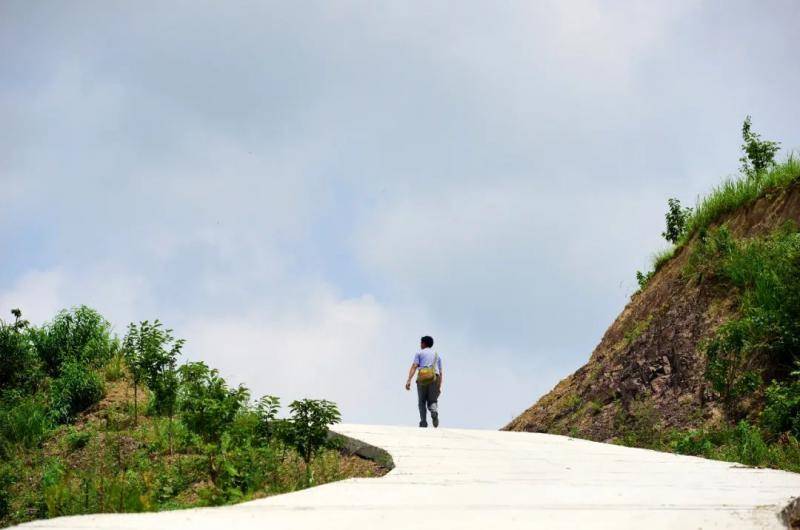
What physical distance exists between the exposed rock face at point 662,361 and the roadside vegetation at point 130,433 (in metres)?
6.72

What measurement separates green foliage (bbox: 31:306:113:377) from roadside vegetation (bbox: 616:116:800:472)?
12996 mm

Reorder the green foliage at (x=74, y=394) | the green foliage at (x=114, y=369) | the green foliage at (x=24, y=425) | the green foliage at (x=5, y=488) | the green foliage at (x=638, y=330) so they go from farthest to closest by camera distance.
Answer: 1. the green foliage at (x=114, y=369)
2. the green foliage at (x=74, y=394)
3. the green foliage at (x=638, y=330)
4. the green foliage at (x=24, y=425)
5. the green foliage at (x=5, y=488)

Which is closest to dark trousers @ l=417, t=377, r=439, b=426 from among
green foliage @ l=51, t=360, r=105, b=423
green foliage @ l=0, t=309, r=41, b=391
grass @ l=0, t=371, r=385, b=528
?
grass @ l=0, t=371, r=385, b=528

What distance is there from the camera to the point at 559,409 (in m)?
16.8

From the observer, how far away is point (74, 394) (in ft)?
55.5

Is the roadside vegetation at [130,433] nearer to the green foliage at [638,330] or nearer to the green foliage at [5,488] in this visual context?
the green foliage at [5,488]

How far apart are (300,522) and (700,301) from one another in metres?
12.4

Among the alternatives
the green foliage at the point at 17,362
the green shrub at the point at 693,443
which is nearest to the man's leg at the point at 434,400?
the green shrub at the point at 693,443

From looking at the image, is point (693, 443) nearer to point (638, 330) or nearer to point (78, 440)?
point (638, 330)

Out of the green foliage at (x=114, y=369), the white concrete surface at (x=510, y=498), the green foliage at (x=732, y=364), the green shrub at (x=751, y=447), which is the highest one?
the green foliage at (x=114, y=369)

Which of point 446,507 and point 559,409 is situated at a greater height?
point 559,409

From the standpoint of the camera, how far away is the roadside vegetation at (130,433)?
848cm

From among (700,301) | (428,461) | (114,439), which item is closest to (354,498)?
(428,461)

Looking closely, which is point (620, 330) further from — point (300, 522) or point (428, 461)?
point (300, 522)
